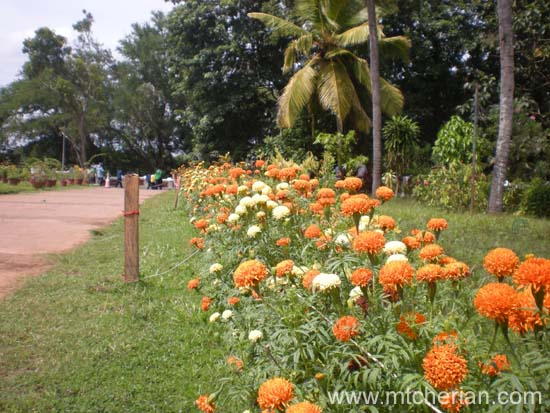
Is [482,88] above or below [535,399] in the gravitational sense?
above

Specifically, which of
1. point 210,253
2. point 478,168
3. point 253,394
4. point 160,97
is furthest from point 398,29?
point 160,97

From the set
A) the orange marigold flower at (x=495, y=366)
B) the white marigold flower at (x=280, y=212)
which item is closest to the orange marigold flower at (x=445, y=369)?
the orange marigold flower at (x=495, y=366)

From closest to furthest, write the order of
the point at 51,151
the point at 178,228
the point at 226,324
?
the point at 226,324
the point at 178,228
the point at 51,151

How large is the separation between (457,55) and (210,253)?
18.1 meters

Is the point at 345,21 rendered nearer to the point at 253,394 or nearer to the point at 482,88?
the point at 482,88

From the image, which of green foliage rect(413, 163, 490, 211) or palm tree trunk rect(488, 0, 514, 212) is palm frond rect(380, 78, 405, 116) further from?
palm tree trunk rect(488, 0, 514, 212)

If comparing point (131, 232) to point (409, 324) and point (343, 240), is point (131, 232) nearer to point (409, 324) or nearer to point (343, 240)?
point (343, 240)

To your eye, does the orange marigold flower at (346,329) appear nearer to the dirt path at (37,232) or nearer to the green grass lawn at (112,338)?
the green grass lawn at (112,338)

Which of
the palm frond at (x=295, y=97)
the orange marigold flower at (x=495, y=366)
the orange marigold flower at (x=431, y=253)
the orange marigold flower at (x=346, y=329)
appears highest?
the palm frond at (x=295, y=97)

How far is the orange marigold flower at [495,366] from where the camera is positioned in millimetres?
1183

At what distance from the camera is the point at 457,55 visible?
1848cm

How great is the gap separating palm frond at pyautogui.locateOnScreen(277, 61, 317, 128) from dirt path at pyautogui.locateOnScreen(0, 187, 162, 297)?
219 inches

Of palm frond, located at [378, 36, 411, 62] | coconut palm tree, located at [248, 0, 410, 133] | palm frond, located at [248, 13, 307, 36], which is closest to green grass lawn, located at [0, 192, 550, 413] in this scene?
coconut palm tree, located at [248, 0, 410, 133]

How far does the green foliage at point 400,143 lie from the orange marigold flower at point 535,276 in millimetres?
11832
